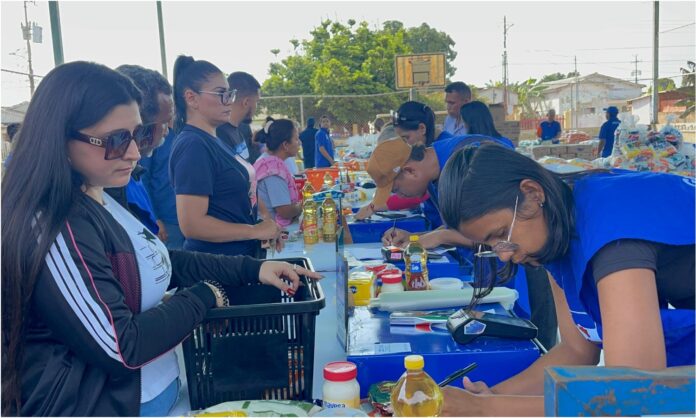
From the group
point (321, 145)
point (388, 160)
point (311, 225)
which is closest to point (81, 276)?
point (388, 160)

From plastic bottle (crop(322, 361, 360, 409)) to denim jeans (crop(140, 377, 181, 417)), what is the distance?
36 centimetres

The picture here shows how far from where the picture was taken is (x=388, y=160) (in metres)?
2.99

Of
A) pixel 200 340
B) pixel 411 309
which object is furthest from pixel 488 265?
pixel 200 340

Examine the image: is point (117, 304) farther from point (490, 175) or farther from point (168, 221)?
point (168, 221)

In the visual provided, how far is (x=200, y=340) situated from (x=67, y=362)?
0.30 metres

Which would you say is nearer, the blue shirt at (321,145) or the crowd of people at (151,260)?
the crowd of people at (151,260)

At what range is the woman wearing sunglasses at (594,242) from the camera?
1.06m

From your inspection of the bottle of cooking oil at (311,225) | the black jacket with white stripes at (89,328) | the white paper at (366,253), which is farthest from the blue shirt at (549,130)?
the black jacket with white stripes at (89,328)

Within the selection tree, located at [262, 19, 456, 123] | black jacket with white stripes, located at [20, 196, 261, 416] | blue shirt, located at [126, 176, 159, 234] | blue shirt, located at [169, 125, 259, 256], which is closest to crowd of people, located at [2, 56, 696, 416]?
black jacket with white stripes, located at [20, 196, 261, 416]

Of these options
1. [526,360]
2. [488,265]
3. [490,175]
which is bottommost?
[526,360]

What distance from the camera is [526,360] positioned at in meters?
1.51

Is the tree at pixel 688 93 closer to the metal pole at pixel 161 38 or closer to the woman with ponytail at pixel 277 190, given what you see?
the metal pole at pixel 161 38

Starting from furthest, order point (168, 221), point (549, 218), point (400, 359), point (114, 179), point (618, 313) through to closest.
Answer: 1. point (168, 221)
2. point (400, 359)
3. point (114, 179)
4. point (549, 218)
5. point (618, 313)

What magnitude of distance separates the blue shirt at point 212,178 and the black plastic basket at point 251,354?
1.04 meters
